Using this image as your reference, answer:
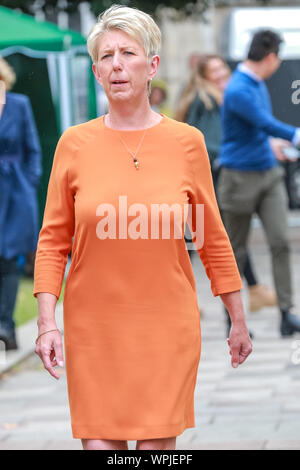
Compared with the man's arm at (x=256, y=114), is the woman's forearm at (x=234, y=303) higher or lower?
higher

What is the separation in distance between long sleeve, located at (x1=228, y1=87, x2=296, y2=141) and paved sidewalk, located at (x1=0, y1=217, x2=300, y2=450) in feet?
4.47

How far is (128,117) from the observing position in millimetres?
3123

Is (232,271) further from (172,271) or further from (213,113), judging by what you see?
(213,113)

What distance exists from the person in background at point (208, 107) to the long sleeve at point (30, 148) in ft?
5.35

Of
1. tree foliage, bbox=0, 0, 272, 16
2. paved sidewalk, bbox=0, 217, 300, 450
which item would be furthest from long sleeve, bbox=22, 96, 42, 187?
tree foliage, bbox=0, 0, 272, 16

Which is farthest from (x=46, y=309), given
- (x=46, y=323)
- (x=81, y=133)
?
(x=81, y=133)

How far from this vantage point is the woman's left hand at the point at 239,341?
323cm

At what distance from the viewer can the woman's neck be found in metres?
3.12

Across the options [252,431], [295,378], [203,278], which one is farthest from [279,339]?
[203,278]

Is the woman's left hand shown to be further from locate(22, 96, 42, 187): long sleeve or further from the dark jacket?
locate(22, 96, 42, 187): long sleeve
